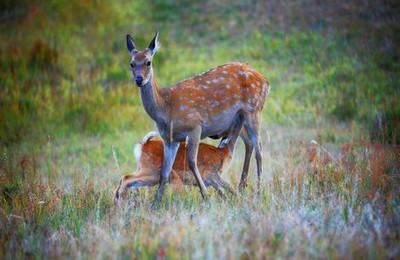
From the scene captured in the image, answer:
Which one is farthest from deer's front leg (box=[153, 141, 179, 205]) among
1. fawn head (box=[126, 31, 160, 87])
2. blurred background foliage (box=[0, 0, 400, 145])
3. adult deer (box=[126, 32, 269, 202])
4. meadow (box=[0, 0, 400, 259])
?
blurred background foliage (box=[0, 0, 400, 145])

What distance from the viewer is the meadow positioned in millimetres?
5738

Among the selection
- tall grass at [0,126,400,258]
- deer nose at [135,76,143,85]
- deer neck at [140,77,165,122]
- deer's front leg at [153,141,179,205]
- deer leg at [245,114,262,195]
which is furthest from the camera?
deer leg at [245,114,262,195]

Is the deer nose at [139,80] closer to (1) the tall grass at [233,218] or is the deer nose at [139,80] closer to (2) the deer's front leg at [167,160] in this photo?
(2) the deer's front leg at [167,160]

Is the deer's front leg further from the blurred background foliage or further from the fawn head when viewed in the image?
the blurred background foliage

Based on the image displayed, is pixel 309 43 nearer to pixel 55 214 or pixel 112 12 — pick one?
pixel 112 12

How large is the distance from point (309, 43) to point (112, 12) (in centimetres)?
616

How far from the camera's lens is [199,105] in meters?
8.27

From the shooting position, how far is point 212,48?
16703 millimetres

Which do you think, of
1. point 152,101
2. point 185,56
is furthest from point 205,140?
point 152,101

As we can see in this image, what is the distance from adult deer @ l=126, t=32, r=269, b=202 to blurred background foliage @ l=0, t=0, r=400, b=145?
3.09 meters

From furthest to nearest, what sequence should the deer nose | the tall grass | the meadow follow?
the deer nose → the meadow → the tall grass

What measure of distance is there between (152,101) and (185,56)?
847cm

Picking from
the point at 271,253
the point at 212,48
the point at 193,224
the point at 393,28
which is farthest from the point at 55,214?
the point at 393,28

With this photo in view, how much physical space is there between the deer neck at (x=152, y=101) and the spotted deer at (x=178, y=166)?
429mm
